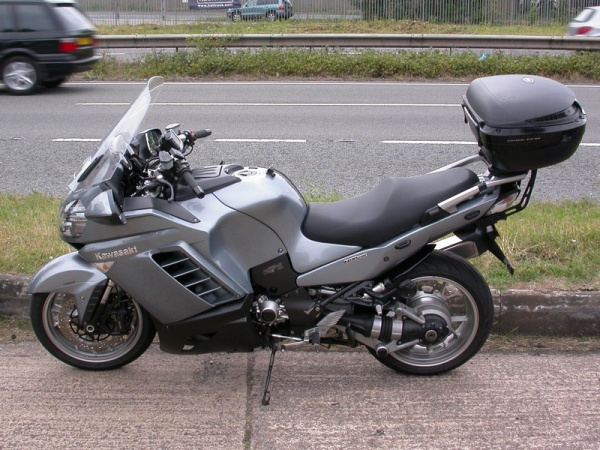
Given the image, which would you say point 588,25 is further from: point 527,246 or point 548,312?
point 548,312

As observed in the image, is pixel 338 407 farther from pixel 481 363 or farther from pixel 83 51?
pixel 83 51

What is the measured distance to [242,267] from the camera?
366cm

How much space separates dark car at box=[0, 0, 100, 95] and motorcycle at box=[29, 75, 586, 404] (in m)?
11.2

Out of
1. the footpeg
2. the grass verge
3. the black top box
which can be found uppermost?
the black top box

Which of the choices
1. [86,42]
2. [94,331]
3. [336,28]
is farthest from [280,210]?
[336,28]

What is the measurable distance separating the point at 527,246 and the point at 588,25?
13.8m

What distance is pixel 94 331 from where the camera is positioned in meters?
3.90

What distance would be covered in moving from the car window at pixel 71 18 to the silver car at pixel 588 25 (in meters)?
10.6

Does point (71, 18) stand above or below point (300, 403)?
above

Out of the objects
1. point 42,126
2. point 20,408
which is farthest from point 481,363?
point 42,126

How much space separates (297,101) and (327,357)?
9655 millimetres

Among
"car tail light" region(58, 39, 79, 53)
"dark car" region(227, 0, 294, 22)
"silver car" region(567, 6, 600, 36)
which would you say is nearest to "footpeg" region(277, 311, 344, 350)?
"car tail light" region(58, 39, 79, 53)

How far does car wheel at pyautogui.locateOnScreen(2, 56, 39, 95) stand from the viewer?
1412 centimetres

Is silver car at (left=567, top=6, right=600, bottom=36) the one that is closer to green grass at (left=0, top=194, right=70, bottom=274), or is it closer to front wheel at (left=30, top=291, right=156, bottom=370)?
green grass at (left=0, top=194, right=70, bottom=274)
